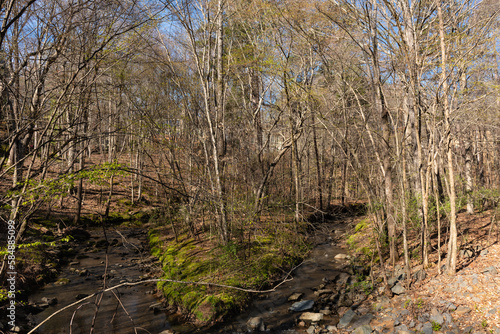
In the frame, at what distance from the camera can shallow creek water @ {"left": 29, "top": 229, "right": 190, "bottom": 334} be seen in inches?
243

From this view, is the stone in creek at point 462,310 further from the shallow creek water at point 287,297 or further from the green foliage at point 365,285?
the shallow creek water at point 287,297

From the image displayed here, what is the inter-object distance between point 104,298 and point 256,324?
4.06m

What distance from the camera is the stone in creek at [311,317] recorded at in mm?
6166

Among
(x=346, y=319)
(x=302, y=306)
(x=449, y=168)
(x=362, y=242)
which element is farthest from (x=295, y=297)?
(x=362, y=242)

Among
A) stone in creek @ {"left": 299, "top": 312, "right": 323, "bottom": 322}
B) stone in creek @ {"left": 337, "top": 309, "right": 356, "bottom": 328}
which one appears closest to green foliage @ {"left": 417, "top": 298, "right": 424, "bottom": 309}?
stone in creek @ {"left": 337, "top": 309, "right": 356, "bottom": 328}

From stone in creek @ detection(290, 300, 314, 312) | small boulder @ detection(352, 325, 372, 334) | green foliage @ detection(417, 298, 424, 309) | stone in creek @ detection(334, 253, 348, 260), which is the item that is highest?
green foliage @ detection(417, 298, 424, 309)

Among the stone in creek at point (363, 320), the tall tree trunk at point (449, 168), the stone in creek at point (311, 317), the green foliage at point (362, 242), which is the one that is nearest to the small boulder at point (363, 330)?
the stone in creek at point (363, 320)

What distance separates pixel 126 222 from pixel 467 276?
14.9 meters

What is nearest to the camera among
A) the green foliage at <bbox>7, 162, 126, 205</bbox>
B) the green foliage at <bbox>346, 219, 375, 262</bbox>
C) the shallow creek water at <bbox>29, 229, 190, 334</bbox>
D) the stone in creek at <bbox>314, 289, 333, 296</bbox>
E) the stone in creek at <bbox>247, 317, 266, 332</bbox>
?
the green foliage at <bbox>7, 162, 126, 205</bbox>

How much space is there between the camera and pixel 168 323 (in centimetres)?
634

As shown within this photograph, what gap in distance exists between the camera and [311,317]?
623 cm

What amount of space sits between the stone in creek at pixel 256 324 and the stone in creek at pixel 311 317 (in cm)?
81

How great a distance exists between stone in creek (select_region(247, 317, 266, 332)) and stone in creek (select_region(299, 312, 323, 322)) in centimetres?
81

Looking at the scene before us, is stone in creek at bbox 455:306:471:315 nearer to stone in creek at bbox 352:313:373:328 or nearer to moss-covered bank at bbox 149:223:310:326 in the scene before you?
stone in creek at bbox 352:313:373:328
